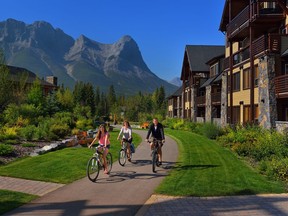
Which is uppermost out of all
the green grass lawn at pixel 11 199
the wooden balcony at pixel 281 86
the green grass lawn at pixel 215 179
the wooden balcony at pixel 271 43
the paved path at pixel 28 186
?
the wooden balcony at pixel 271 43

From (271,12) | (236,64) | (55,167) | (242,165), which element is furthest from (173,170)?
(236,64)

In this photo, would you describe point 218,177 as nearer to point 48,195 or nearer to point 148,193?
point 148,193

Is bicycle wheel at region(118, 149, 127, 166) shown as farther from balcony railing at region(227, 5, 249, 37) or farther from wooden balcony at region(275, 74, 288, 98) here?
balcony railing at region(227, 5, 249, 37)

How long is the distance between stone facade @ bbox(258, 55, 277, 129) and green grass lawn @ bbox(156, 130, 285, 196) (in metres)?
6.90

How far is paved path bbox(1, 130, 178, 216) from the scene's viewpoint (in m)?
7.55

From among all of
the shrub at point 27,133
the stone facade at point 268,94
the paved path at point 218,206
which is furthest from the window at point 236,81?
the paved path at point 218,206

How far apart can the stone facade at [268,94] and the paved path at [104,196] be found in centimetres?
1077

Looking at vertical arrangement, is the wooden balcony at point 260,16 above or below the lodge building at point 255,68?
above

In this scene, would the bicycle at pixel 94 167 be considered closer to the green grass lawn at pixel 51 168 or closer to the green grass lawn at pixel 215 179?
the green grass lawn at pixel 51 168

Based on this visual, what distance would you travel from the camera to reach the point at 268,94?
21125 millimetres

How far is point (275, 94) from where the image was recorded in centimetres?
2098

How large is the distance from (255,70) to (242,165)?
40.4 feet

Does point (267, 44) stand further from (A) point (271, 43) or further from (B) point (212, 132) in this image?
(B) point (212, 132)

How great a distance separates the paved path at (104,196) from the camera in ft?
24.8
